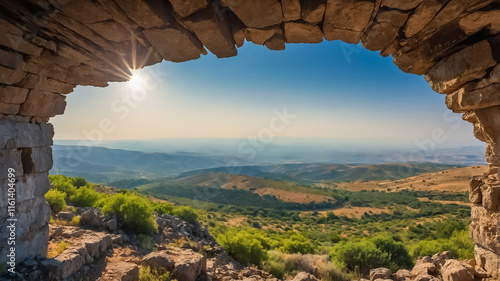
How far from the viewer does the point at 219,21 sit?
3.04 m

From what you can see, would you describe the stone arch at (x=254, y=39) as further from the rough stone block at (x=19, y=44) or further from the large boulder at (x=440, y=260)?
the large boulder at (x=440, y=260)

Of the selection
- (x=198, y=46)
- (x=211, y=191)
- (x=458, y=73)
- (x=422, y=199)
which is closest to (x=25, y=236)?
(x=198, y=46)

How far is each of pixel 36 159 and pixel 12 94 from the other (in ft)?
4.56

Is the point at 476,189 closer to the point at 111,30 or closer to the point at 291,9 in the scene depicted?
the point at 291,9

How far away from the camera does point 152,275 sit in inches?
209

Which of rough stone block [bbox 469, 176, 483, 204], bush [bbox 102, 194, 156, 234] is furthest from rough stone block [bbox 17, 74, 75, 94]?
rough stone block [bbox 469, 176, 483, 204]

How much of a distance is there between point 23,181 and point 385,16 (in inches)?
261

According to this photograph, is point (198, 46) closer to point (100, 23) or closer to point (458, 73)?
point (100, 23)

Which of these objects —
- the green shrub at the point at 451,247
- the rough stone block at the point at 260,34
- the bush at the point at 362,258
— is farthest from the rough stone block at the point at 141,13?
the green shrub at the point at 451,247

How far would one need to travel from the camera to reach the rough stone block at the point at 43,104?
446 cm

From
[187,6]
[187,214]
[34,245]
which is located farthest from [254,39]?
[187,214]

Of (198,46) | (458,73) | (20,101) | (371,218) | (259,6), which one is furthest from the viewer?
(371,218)

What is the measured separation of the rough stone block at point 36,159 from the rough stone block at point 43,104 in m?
0.74

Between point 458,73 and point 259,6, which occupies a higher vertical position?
point 259,6
